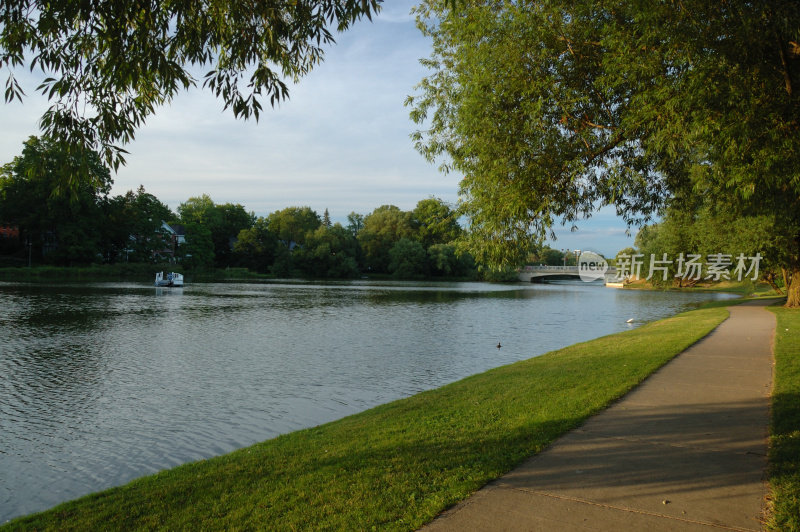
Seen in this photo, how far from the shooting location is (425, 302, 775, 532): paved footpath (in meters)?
4.03

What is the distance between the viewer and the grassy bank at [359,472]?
446 cm

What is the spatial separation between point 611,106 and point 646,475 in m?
5.20

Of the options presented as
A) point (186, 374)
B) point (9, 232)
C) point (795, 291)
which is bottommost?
point (186, 374)

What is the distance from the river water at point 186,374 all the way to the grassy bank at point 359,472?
1643 millimetres

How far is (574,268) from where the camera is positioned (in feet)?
354

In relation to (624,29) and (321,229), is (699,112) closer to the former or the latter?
(624,29)

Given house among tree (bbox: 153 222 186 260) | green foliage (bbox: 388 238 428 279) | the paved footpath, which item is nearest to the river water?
the paved footpath

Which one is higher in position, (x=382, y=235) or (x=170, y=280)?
(x=382, y=235)

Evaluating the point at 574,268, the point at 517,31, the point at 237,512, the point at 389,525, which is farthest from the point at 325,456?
the point at 574,268

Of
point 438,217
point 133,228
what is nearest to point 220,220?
point 133,228

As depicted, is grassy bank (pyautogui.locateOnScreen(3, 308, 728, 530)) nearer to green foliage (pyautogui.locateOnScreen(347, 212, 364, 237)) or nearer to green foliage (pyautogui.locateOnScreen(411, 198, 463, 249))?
green foliage (pyautogui.locateOnScreen(411, 198, 463, 249))

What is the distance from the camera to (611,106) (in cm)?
772

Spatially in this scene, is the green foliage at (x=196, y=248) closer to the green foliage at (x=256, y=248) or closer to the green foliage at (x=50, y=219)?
the green foliage at (x=256, y=248)

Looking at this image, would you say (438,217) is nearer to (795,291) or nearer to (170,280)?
(795,291)
